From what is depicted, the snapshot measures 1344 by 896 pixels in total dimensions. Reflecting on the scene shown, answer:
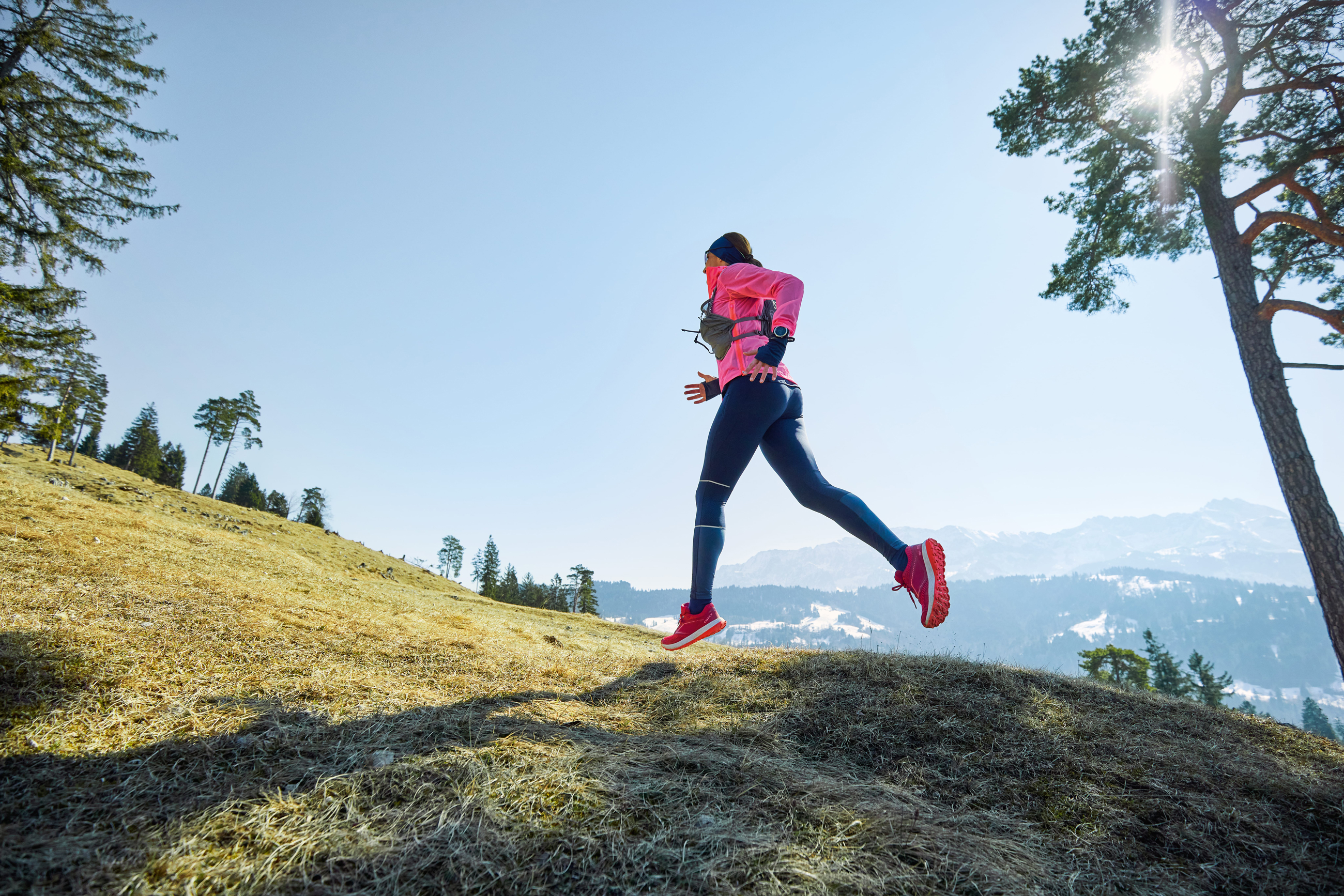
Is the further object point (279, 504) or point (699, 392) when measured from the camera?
point (279, 504)

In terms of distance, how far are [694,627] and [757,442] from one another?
61.2 inches

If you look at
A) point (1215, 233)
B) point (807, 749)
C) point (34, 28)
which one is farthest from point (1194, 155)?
point (34, 28)

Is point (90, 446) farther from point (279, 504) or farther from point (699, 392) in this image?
point (699, 392)

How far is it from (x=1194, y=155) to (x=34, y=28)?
2090 cm

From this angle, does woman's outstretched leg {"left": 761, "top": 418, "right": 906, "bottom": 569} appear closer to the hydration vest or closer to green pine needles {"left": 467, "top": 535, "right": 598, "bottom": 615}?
the hydration vest

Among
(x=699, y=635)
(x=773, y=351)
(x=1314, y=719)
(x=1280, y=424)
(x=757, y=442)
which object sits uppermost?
(x=1280, y=424)

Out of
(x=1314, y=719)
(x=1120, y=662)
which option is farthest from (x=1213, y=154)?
(x=1314, y=719)

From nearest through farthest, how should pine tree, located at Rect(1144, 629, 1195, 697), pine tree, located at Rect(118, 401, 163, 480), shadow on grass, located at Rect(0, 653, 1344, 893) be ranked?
1. shadow on grass, located at Rect(0, 653, 1344, 893)
2. pine tree, located at Rect(1144, 629, 1195, 697)
3. pine tree, located at Rect(118, 401, 163, 480)

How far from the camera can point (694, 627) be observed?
4277mm

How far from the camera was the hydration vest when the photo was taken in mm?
4363

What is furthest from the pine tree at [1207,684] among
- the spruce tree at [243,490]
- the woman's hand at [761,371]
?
the spruce tree at [243,490]

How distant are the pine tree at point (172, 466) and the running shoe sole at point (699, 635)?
233 ft

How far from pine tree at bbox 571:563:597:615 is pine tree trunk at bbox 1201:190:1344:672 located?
4514cm

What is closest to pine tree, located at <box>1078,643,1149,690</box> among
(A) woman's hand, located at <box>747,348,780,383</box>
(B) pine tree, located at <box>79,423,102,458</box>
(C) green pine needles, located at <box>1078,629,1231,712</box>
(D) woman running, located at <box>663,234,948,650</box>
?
(C) green pine needles, located at <box>1078,629,1231,712</box>
